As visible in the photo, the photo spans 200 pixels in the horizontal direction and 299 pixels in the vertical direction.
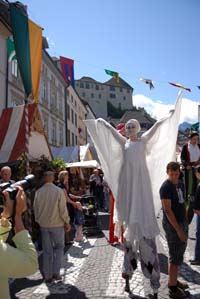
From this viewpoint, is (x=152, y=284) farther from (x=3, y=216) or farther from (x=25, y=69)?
(x=25, y=69)

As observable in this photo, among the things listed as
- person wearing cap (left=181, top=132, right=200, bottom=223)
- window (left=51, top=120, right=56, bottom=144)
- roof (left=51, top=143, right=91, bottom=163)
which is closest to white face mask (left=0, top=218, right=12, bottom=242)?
person wearing cap (left=181, top=132, right=200, bottom=223)

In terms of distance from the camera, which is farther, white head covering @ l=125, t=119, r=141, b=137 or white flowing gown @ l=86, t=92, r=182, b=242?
white head covering @ l=125, t=119, r=141, b=137

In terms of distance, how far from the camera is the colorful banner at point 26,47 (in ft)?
26.0

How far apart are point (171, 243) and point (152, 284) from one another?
540mm

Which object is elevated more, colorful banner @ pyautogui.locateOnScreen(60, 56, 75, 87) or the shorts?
colorful banner @ pyautogui.locateOnScreen(60, 56, 75, 87)

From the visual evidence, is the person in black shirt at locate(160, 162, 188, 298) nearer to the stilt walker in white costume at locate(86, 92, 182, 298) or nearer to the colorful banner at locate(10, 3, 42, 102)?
the stilt walker in white costume at locate(86, 92, 182, 298)

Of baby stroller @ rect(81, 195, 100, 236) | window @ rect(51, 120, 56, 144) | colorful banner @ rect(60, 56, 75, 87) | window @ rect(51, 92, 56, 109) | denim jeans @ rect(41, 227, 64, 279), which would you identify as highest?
window @ rect(51, 92, 56, 109)

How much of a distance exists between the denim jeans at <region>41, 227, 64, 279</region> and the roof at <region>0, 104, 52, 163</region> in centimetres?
426

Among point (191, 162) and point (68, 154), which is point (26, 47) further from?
point (68, 154)

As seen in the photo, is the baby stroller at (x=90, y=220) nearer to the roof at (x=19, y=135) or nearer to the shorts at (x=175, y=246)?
the roof at (x=19, y=135)

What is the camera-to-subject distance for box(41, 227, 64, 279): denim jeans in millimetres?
5605

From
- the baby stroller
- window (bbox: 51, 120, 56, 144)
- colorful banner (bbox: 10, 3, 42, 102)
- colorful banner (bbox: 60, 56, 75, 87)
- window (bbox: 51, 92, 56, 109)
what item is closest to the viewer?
colorful banner (bbox: 10, 3, 42, 102)

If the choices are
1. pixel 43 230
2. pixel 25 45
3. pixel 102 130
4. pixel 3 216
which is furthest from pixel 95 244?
pixel 3 216

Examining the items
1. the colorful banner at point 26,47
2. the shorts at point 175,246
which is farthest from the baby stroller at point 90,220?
the shorts at point 175,246
